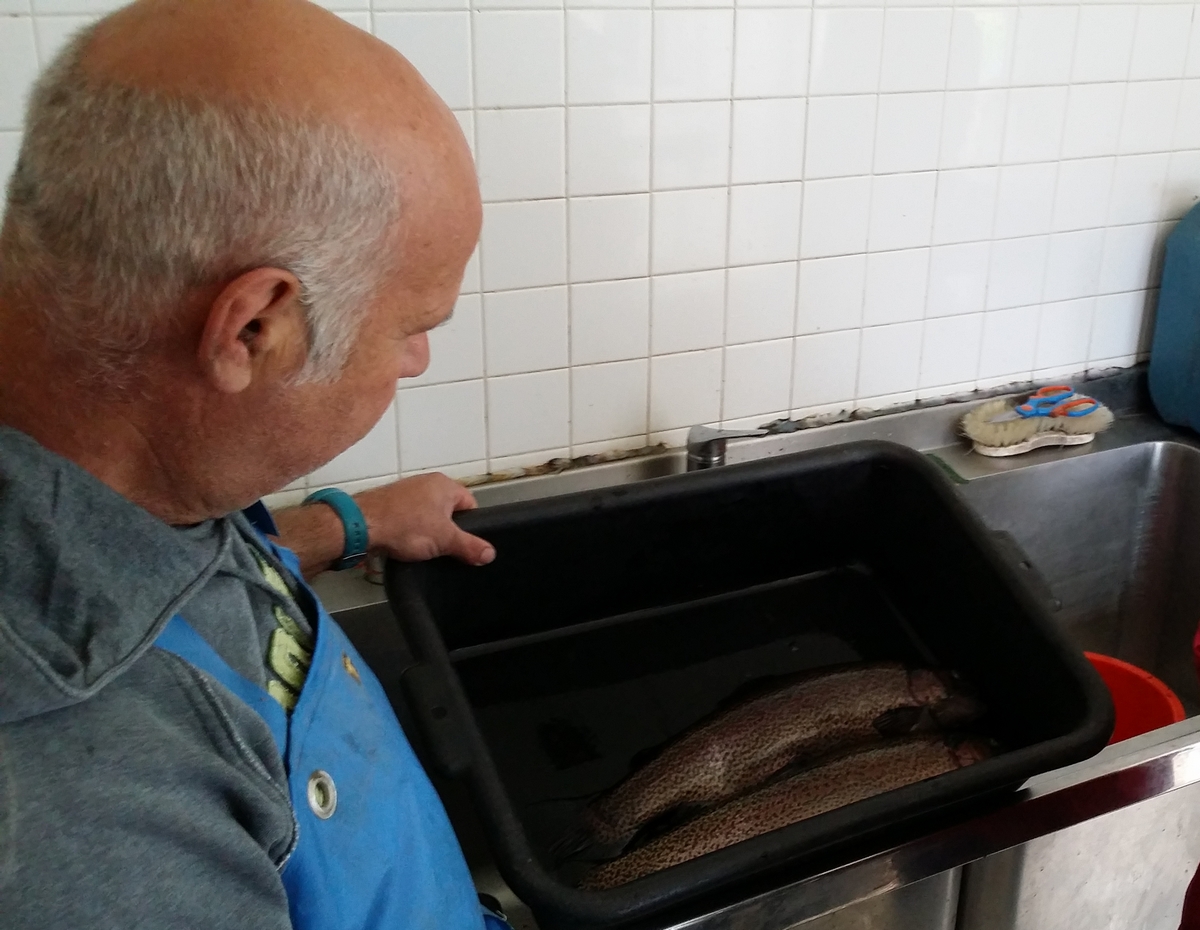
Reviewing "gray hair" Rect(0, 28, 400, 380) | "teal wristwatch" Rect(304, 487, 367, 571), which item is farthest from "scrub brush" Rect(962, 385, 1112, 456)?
"gray hair" Rect(0, 28, 400, 380)

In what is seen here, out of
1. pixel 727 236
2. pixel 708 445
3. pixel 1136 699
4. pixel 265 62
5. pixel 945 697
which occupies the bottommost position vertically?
pixel 1136 699

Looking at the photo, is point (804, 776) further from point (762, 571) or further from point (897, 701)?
point (762, 571)

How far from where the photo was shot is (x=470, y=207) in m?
0.56

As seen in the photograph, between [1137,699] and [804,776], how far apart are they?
459 millimetres

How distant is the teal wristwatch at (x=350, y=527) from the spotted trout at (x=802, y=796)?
1.12ft

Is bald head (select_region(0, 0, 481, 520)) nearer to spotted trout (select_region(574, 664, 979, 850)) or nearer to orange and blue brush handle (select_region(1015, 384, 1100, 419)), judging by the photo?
spotted trout (select_region(574, 664, 979, 850))

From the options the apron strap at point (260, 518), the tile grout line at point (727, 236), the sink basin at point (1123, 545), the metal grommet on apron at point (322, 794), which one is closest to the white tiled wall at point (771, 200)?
the tile grout line at point (727, 236)

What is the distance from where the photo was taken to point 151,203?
455mm

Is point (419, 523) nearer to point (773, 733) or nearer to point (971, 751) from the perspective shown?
point (773, 733)

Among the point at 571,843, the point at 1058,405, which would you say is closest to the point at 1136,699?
the point at 1058,405

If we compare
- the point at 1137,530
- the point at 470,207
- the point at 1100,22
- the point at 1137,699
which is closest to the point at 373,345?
the point at 470,207

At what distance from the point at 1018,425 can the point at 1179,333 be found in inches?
10.8

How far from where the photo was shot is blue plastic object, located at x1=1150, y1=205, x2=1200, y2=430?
1.34m

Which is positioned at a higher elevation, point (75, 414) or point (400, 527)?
point (75, 414)
